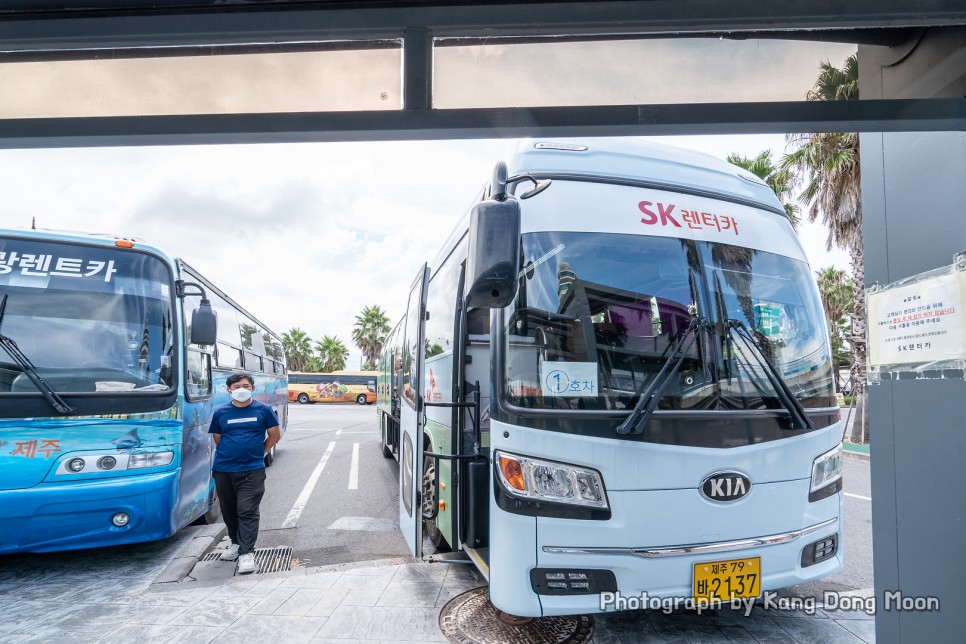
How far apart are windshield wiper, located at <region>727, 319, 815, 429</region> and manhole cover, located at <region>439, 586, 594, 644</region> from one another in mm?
1958

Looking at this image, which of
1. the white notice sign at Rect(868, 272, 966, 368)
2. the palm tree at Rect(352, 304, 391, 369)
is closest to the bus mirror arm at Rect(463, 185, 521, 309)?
the white notice sign at Rect(868, 272, 966, 368)

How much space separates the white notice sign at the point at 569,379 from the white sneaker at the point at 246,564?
12.2ft

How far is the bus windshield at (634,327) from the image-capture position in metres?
3.51

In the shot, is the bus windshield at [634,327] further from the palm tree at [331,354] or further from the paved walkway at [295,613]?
the palm tree at [331,354]

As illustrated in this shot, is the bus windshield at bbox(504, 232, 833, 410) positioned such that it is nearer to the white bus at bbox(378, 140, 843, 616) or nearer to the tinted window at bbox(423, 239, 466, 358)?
the white bus at bbox(378, 140, 843, 616)

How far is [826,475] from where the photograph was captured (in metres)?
3.89

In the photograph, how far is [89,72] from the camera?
2.25m

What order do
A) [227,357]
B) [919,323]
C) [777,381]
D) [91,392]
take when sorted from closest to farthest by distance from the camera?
1. [919,323]
2. [777,381]
3. [91,392]
4. [227,357]

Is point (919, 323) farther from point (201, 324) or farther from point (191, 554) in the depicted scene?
point (191, 554)

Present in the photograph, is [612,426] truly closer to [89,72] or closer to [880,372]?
[880,372]

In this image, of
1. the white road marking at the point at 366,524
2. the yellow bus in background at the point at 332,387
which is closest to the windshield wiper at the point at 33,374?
the white road marking at the point at 366,524

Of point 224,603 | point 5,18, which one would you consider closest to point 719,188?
point 5,18

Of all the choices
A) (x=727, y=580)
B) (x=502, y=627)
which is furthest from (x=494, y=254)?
(x=502, y=627)

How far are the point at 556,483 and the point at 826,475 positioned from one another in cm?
185
